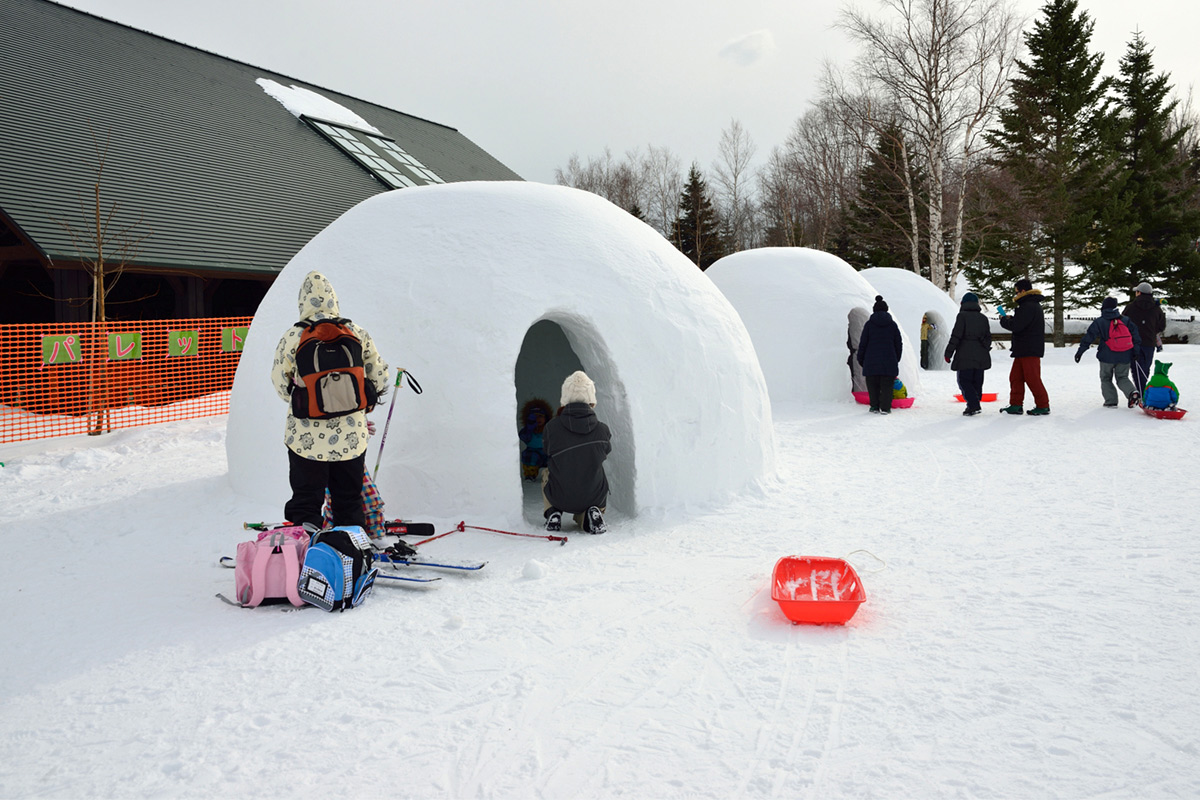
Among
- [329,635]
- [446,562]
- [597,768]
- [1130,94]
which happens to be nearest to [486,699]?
[597,768]

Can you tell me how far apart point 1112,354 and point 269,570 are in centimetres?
1091

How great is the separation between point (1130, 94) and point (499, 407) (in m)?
29.6

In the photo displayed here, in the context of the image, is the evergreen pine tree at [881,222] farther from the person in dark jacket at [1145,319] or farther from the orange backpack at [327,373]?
the orange backpack at [327,373]

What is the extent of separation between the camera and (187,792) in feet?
8.32

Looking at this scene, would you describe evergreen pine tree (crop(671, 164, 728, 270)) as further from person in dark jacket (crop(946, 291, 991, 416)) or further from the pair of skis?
the pair of skis

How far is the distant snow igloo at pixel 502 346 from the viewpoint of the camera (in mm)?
5469

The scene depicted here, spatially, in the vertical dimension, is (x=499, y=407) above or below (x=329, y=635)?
above

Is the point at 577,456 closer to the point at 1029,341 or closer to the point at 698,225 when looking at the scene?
the point at 1029,341

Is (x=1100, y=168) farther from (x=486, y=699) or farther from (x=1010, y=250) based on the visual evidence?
(x=486, y=699)

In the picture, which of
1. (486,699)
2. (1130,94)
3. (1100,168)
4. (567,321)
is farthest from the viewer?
(1130,94)

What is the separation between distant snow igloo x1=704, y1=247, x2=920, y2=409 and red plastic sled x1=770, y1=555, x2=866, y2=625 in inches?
318

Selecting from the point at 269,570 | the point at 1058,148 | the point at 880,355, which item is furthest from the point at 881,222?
the point at 269,570

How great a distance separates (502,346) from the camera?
5488 mm

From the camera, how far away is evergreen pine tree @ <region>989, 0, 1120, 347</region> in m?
23.5
